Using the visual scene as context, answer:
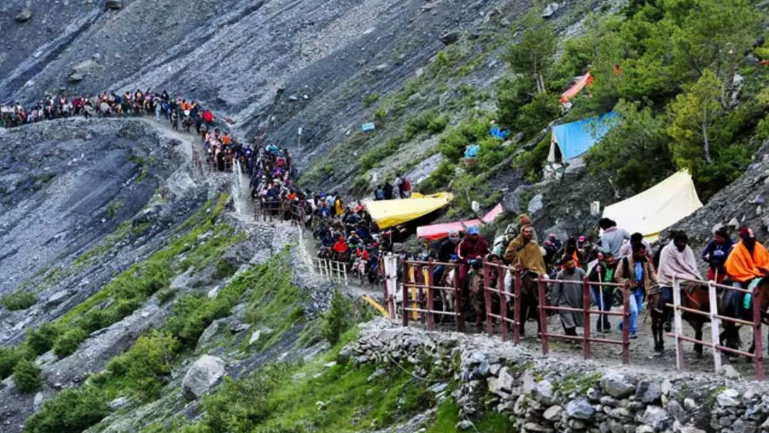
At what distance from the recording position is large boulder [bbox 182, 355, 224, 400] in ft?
84.7

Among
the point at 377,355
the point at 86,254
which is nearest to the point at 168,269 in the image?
the point at 86,254

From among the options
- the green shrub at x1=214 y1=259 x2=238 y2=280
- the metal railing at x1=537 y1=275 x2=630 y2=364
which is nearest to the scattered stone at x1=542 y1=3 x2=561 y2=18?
the green shrub at x1=214 y1=259 x2=238 y2=280

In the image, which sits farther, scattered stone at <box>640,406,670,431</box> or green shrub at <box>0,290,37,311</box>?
green shrub at <box>0,290,37,311</box>

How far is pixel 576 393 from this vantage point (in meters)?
13.6

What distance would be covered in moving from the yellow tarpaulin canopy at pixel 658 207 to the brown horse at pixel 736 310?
38.5ft

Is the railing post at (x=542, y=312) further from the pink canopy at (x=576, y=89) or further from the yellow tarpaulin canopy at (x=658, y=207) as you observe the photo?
the pink canopy at (x=576, y=89)

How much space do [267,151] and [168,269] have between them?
1555 cm

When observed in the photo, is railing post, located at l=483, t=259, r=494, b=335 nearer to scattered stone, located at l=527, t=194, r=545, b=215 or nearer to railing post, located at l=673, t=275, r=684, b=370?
railing post, located at l=673, t=275, r=684, b=370

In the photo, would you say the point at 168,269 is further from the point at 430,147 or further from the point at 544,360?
the point at 544,360

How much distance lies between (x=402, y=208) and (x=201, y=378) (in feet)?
40.4

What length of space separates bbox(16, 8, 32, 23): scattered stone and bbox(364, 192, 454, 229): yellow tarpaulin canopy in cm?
5692

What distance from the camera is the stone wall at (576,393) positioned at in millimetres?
12086

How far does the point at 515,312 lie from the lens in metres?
16.3

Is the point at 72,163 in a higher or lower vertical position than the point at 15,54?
lower
